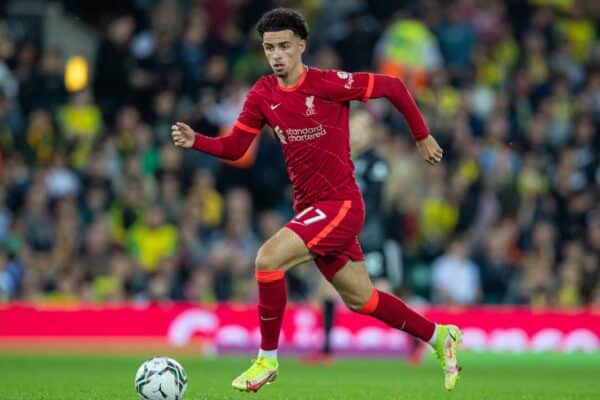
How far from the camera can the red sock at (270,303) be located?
8.94 metres

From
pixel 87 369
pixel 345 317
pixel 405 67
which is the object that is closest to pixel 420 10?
pixel 405 67

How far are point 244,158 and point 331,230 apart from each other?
28.1 feet

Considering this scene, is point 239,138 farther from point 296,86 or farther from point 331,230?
point 331,230

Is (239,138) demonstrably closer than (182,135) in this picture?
No

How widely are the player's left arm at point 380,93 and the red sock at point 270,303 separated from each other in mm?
1198

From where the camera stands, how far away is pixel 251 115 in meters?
9.33

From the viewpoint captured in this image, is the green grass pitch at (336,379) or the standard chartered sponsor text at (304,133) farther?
the green grass pitch at (336,379)

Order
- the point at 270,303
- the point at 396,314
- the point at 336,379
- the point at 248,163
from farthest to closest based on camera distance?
the point at 248,163 < the point at 336,379 < the point at 396,314 < the point at 270,303

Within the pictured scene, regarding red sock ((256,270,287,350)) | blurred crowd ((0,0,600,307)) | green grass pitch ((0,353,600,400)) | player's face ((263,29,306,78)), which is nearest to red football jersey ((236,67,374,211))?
player's face ((263,29,306,78))

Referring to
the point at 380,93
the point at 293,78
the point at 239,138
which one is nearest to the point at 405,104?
the point at 380,93

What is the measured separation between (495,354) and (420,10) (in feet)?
19.7

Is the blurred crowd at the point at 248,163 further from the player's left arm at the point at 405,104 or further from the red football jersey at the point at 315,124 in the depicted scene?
the red football jersey at the point at 315,124

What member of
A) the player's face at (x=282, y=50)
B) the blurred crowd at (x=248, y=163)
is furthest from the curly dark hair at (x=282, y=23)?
the blurred crowd at (x=248, y=163)

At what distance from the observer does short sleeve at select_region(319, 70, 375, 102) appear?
9.20m
